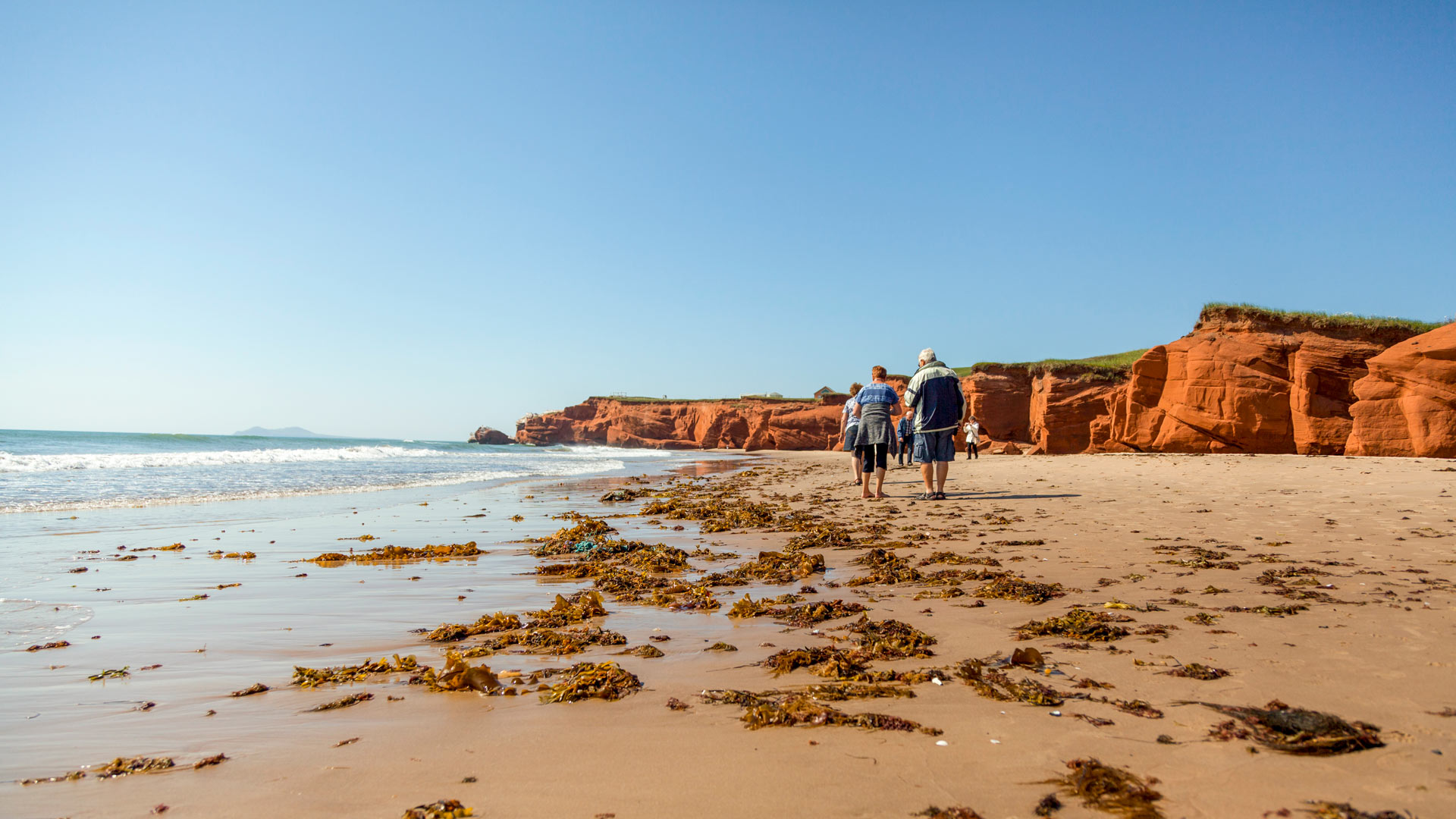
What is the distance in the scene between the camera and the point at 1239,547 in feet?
17.4

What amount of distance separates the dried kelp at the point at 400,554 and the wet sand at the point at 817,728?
111 cm

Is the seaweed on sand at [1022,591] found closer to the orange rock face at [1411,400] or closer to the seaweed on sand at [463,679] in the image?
the seaweed on sand at [463,679]

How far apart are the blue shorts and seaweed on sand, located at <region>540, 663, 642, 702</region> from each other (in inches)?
293

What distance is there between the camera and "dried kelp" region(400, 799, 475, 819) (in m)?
1.75

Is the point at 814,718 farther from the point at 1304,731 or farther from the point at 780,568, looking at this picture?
the point at 780,568

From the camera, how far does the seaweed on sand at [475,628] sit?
11.8 ft

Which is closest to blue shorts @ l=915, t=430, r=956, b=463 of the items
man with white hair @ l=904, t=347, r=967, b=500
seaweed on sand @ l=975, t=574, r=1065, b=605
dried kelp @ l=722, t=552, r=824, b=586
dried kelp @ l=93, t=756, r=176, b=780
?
man with white hair @ l=904, t=347, r=967, b=500

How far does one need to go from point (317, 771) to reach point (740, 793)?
1326 millimetres

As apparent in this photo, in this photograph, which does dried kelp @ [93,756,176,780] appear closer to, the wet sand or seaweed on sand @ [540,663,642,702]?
the wet sand

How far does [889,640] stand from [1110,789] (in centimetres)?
146

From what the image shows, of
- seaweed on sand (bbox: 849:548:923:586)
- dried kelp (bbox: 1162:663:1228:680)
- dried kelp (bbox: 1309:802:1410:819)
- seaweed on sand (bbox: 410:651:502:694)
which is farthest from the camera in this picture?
seaweed on sand (bbox: 849:548:923:586)

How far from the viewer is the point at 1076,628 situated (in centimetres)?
324

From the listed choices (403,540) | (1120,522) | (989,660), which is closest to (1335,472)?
(1120,522)

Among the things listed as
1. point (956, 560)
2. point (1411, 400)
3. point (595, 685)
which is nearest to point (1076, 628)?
point (956, 560)
